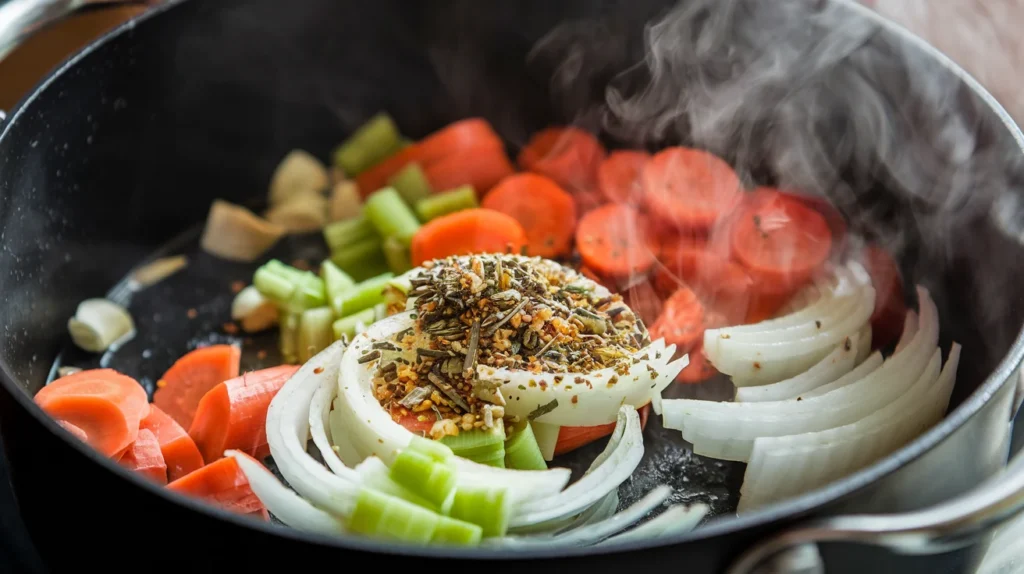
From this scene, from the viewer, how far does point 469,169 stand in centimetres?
312

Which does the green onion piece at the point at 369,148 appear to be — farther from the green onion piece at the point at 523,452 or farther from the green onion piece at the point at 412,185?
the green onion piece at the point at 523,452

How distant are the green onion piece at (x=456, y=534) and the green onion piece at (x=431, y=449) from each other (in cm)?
19

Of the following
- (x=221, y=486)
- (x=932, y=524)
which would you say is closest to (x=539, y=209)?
(x=221, y=486)

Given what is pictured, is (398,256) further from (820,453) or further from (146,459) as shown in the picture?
(820,453)

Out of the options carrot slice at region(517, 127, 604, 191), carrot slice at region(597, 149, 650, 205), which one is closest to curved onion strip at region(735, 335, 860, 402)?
carrot slice at region(597, 149, 650, 205)

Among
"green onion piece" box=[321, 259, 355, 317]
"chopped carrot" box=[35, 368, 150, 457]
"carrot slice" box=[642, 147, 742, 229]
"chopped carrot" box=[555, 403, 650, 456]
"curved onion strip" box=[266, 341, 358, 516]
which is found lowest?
"chopped carrot" box=[555, 403, 650, 456]

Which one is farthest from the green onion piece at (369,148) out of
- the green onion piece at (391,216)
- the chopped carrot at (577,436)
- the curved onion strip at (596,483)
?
the curved onion strip at (596,483)

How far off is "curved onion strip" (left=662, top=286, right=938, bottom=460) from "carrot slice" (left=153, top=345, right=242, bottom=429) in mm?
1191

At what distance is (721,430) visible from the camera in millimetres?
2070

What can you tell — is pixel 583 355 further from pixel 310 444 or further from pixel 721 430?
pixel 310 444

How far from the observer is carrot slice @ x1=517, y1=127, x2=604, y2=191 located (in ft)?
10.2

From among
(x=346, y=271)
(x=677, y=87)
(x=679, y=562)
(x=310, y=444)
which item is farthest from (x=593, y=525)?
(x=677, y=87)

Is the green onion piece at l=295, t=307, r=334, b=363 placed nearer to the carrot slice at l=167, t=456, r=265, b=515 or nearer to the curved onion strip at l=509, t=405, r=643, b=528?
the carrot slice at l=167, t=456, r=265, b=515

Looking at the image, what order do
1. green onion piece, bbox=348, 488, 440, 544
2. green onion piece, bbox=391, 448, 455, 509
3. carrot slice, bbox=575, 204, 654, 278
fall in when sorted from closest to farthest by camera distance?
green onion piece, bbox=348, 488, 440, 544 < green onion piece, bbox=391, 448, 455, 509 < carrot slice, bbox=575, 204, 654, 278
